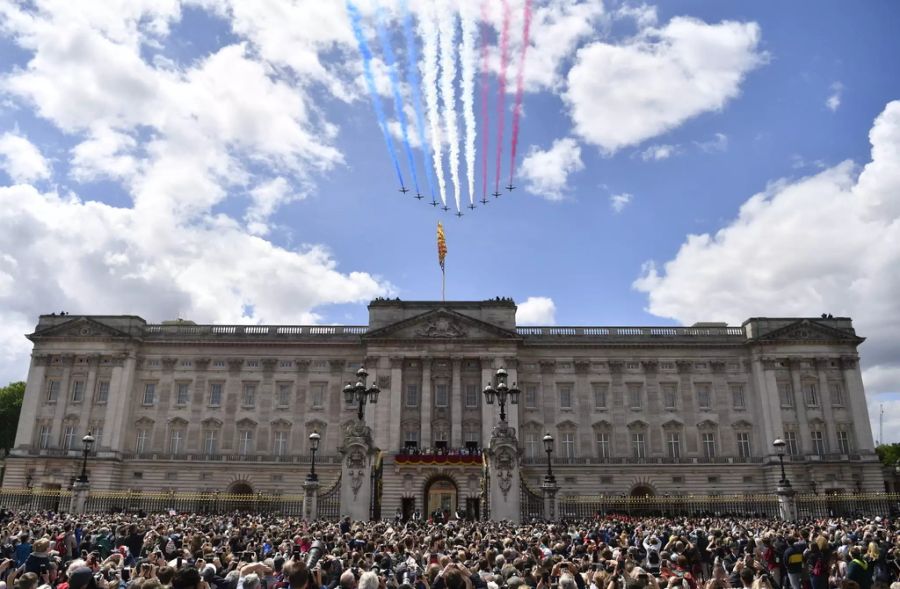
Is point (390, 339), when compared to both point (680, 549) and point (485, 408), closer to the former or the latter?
point (485, 408)

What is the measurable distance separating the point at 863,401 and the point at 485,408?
3326cm

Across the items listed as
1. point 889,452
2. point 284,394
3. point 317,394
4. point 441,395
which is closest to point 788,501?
point 441,395

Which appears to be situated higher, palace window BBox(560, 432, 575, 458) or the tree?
the tree

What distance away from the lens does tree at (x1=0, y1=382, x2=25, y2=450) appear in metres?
80.6

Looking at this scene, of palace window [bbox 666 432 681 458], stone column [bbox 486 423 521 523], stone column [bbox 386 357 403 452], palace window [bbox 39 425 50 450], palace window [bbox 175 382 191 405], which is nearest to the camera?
stone column [bbox 486 423 521 523]

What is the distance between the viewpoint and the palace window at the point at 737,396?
204ft

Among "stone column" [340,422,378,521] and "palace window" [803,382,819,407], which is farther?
"palace window" [803,382,819,407]

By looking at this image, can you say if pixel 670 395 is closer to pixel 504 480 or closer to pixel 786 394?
pixel 786 394

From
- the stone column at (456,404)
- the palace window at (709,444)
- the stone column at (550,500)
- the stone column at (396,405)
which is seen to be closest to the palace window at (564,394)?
the stone column at (456,404)

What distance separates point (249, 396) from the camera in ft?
208

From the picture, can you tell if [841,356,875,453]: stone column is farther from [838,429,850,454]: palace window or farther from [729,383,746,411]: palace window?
[729,383,746,411]: palace window

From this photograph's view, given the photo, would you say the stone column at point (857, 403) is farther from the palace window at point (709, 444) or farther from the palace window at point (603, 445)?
the palace window at point (603, 445)

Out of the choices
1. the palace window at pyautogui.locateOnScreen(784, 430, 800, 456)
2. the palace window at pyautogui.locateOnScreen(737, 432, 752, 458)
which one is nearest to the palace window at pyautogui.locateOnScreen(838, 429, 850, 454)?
the palace window at pyautogui.locateOnScreen(784, 430, 800, 456)

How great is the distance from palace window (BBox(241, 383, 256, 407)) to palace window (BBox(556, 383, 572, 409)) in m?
27.8
